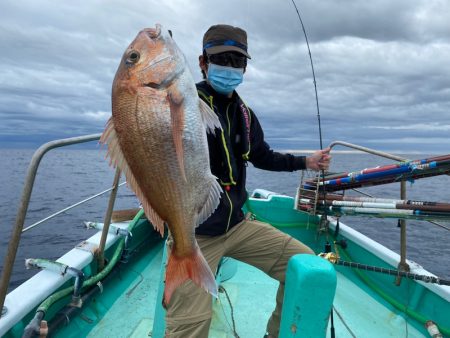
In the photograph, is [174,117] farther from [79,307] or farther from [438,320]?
[438,320]

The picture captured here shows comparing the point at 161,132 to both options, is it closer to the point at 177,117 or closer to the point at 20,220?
the point at 177,117

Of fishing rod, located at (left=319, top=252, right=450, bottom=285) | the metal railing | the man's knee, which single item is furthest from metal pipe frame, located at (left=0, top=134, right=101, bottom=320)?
fishing rod, located at (left=319, top=252, right=450, bottom=285)

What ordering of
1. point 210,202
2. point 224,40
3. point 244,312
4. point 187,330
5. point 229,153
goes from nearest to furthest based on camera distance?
1. point 210,202
2. point 187,330
3. point 224,40
4. point 229,153
5. point 244,312

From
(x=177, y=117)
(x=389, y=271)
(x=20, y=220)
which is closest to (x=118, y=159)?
(x=177, y=117)

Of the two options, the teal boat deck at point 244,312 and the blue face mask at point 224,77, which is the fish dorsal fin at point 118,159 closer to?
the blue face mask at point 224,77

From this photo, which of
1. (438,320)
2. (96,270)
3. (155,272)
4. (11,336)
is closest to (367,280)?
(438,320)

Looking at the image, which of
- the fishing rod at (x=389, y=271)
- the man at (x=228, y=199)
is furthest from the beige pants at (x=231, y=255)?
the fishing rod at (x=389, y=271)

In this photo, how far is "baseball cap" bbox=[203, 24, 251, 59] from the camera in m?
2.54

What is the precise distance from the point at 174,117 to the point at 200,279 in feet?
3.12

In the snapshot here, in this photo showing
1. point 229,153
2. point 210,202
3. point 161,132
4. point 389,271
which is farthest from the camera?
point 389,271

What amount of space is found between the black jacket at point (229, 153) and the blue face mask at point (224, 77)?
13 cm

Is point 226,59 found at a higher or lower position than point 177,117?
higher

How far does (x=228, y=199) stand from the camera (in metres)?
2.70

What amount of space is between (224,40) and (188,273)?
1.67 meters
